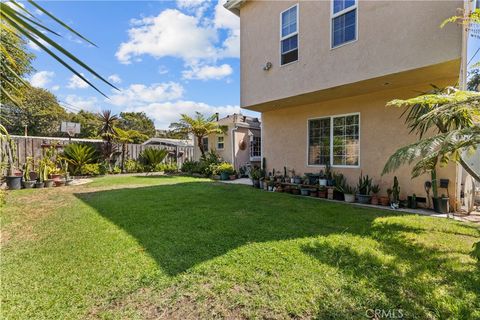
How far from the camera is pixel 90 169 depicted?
1228 centimetres

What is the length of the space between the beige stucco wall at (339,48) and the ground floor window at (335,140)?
1.75 m

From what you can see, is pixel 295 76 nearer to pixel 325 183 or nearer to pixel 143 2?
pixel 325 183

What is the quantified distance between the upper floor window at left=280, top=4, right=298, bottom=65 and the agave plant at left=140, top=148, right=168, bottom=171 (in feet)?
33.8

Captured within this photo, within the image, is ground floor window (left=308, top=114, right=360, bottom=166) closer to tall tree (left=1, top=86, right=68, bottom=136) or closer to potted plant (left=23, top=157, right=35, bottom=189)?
potted plant (left=23, top=157, right=35, bottom=189)

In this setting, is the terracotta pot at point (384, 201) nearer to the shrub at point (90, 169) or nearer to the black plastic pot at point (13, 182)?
the black plastic pot at point (13, 182)

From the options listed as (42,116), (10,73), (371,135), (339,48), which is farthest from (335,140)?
(42,116)

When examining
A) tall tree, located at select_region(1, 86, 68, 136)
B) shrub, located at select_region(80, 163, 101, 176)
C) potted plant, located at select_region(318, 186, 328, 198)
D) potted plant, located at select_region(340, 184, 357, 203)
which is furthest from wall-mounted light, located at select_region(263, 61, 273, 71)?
tall tree, located at select_region(1, 86, 68, 136)

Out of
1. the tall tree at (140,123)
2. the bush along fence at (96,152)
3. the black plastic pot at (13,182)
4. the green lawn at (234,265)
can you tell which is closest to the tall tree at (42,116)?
the tall tree at (140,123)

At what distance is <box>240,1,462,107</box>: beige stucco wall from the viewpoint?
487 cm

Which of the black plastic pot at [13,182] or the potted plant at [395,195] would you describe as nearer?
the potted plant at [395,195]

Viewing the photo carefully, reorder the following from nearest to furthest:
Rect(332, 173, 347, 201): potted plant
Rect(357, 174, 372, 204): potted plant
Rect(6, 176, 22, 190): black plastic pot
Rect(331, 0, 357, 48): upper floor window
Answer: Rect(331, 0, 357, 48): upper floor window < Rect(357, 174, 372, 204): potted plant < Rect(332, 173, 347, 201): potted plant < Rect(6, 176, 22, 190): black plastic pot

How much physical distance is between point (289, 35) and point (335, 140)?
372 cm

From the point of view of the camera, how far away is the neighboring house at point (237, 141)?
Answer: 48.0 feet

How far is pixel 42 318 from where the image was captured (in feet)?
7.05
